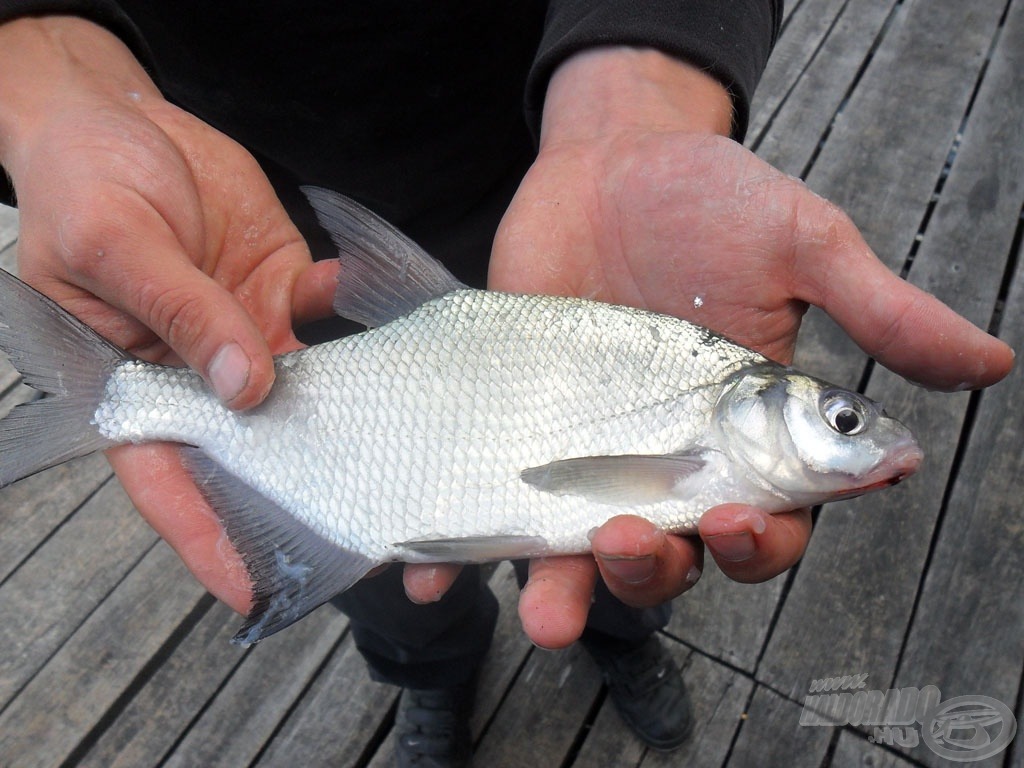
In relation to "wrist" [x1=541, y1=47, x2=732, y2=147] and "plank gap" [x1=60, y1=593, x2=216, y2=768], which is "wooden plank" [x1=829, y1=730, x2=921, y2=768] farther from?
"plank gap" [x1=60, y1=593, x2=216, y2=768]

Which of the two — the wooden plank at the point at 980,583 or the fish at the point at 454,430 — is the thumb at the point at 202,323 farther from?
the wooden plank at the point at 980,583

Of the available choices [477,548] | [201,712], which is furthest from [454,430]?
[201,712]

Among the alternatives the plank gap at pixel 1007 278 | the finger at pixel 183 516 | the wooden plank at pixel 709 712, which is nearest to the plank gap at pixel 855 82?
the plank gap at pixel 1007 278

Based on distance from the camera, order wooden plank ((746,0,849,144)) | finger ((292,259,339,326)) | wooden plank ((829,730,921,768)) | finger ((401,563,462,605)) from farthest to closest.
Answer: wooden plank ((746,0,849,144)) → wooden plank ((829,730,921,768)) → finger ((292,259,339,326)) → finger ((401,563,462,605))

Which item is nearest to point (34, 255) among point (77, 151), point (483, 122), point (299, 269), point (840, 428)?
point (77, 151)

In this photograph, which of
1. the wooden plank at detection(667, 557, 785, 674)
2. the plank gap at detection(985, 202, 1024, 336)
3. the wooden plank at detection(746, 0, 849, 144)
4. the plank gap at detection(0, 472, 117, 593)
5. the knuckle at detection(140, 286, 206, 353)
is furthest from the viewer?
the wooden plank at detection(746, 0, 849, 144)

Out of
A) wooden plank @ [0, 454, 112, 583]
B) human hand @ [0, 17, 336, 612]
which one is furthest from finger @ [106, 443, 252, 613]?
wooden plank @ [0, 454, 112, 583]

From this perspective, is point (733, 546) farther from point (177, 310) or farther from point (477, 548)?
point (177, 310)
